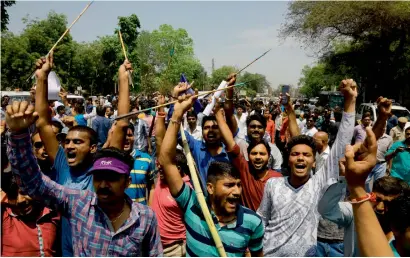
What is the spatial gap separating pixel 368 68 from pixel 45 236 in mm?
27223

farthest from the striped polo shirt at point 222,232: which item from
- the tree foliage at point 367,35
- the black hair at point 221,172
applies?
the tree foliage at point 367,35

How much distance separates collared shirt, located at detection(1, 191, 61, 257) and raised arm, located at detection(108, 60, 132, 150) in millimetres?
673

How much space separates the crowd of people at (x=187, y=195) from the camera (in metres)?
2.14

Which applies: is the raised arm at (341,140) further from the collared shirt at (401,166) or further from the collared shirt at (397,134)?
the collared shirt at (397,134)

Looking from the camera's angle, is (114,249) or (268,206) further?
(268,206)

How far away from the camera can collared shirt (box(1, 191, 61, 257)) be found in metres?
2.93

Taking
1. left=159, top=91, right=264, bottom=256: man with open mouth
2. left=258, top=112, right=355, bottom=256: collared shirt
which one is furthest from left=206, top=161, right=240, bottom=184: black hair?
left=258, top=112, right=355, bottom=256: collared shirt

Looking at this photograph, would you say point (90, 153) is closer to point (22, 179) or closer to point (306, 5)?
point (22, 179)

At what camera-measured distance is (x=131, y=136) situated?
4789mm

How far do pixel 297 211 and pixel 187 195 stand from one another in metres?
0.78

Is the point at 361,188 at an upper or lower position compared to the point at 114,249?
upper

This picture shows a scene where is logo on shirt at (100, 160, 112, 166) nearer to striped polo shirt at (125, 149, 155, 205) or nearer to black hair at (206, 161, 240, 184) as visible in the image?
black hair at (206, 161, 240, 184)

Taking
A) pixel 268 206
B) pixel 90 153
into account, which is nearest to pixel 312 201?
pixel 268 206

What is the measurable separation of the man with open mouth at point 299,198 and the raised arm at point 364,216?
110 centimetres
